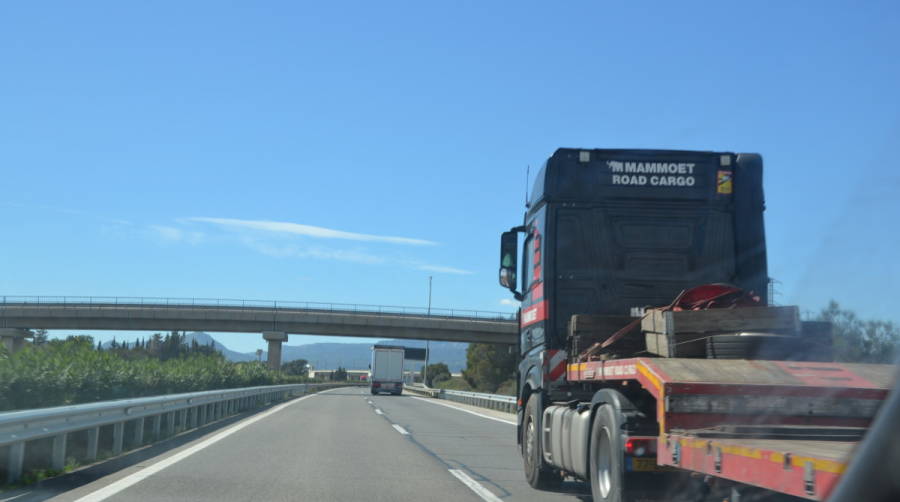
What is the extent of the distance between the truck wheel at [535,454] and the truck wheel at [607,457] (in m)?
2.32

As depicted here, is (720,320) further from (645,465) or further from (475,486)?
(475,486)

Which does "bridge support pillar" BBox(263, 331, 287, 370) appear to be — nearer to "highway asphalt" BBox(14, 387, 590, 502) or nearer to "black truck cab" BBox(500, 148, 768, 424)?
"highway asphalt" BBox(14, 387, 590, 502)

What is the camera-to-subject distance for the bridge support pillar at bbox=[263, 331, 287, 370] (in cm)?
6781

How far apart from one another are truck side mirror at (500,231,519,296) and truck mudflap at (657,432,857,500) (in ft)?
18.5

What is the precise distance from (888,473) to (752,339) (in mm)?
4314

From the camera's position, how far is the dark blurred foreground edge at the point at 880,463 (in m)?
1.71

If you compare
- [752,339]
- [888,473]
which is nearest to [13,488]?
[752,339]

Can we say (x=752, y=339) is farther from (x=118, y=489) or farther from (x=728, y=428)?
(x=118, y=489)

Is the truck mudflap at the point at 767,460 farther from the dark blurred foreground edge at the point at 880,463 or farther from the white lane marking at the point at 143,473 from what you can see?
the white lane marking at the point at 143,473

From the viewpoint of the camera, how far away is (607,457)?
21.6 feet

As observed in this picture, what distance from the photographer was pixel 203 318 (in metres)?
65.4

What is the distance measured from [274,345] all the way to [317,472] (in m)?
60.3

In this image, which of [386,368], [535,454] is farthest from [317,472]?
[386,368]

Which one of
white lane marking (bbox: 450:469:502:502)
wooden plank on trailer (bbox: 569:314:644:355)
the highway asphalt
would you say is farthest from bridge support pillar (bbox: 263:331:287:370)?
wooden plank on trailer (bbox: 569:314:644:355)
